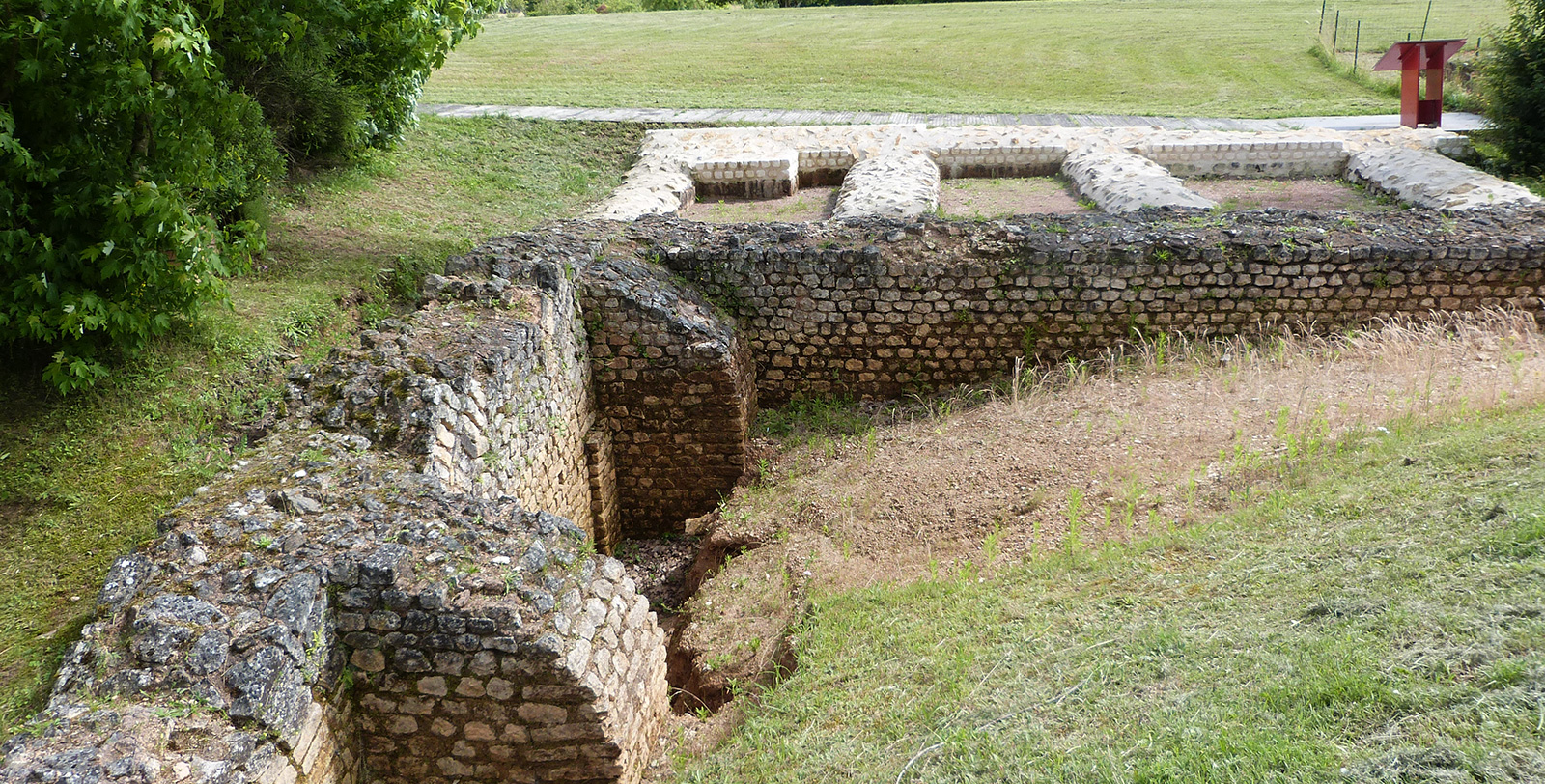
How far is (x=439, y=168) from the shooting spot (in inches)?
572

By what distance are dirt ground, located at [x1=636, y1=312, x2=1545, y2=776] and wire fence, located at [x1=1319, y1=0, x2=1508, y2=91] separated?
16.3m

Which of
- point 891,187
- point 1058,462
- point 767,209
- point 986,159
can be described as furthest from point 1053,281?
point 986,159

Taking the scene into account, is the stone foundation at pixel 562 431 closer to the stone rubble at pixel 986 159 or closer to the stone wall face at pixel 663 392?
the stone wall face at pixel 663 392

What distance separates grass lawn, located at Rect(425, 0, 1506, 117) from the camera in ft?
68.7

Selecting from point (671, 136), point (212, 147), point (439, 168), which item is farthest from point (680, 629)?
point (671, 136)

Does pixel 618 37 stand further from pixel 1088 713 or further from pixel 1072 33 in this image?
pixel 1088 713

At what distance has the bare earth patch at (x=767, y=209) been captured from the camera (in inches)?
534

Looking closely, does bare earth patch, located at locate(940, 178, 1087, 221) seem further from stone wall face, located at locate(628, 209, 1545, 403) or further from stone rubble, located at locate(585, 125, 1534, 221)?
stone wall face, located at locate(628, 209, 1545, 403)

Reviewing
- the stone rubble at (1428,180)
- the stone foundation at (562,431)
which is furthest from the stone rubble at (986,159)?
the stone foundation at (562,431)

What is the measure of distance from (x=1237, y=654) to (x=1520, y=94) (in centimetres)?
1499

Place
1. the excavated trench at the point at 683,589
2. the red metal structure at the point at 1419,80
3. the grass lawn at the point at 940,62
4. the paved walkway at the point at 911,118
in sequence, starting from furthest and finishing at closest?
the grass lawn at the point at 940,62 → the paved walkway at the point at 911,118 → the red metal structure at the point at 1419,80 → the excavated trench at the point at 683,589

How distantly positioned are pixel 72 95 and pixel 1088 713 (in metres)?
6.85

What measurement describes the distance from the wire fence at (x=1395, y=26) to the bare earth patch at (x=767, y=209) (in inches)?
573

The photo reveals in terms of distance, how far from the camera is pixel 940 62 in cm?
2538
